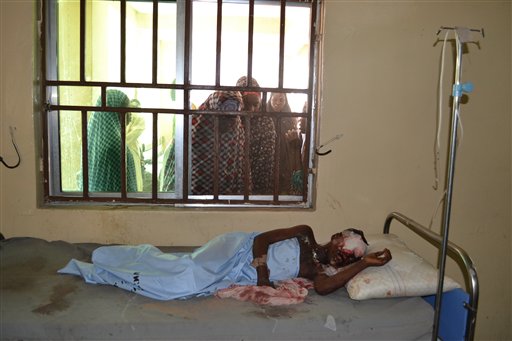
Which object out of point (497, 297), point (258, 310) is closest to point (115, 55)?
point (258, 310)

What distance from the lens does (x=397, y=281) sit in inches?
76.3

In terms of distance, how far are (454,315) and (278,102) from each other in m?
1.63

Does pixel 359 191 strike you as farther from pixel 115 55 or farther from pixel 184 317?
pixel 115 55

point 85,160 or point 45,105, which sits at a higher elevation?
point 45,105

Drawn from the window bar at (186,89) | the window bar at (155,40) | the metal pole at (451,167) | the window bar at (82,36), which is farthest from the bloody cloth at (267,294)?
the window bar at (82,36)

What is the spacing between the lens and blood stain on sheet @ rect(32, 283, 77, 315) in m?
1.74

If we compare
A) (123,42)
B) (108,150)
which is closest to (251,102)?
(123,42)

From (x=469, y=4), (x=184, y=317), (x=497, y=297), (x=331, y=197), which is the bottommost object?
(x=497, y=297)

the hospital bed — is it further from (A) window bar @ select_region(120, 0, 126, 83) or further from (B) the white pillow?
(A) window bar @ select_region(120, 0, 126, 83)

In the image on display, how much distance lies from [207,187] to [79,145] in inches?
36.4

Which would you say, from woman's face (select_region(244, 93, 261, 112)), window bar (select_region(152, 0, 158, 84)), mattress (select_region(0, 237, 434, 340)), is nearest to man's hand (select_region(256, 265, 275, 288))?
mattress (select_region(0, 237, 434, 340))

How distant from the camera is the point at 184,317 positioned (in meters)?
1.75

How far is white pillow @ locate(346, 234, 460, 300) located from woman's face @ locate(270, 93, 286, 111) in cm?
124

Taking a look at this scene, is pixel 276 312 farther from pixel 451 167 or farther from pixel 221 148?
pixel 221 148
